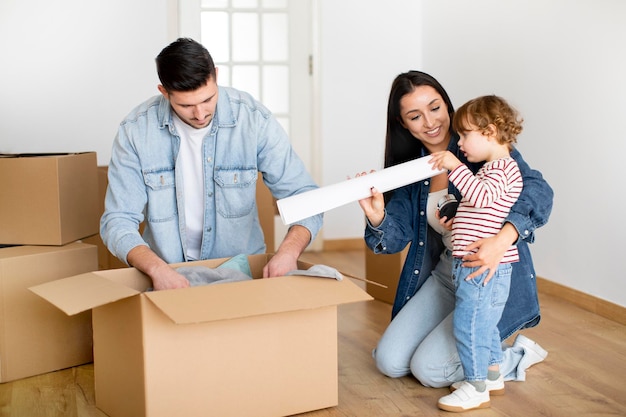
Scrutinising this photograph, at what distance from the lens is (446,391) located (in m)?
2.25

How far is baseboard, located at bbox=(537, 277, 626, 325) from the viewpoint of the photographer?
300 cm

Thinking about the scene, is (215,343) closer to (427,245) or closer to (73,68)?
(427,245)

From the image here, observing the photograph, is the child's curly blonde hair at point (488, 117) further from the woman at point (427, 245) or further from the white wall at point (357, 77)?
the white wall at point (357, 77)

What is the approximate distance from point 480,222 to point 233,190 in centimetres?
75

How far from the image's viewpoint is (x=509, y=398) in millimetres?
2182

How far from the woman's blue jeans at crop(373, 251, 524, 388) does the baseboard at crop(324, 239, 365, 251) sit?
2194 millimetres

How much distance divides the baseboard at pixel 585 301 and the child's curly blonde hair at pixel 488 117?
1.27 metres

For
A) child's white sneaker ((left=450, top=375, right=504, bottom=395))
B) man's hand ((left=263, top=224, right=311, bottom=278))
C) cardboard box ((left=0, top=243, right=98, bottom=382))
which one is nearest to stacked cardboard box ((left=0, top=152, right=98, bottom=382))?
cardboard box ((left=0, top=243, right=98, bottom=382))

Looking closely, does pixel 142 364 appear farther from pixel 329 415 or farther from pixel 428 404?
pixel 428 404

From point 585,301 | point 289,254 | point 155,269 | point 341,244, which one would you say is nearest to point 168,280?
point 155,269

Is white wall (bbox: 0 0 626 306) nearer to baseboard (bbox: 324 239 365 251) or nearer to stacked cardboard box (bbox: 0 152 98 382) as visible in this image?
baseboard (bbox: 324 239 365 251)

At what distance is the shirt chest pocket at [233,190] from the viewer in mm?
2377

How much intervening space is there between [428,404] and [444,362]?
0.48 ft

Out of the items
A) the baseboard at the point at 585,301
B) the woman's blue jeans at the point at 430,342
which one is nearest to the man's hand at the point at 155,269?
the woman's blue jeans at the point at 430,342
